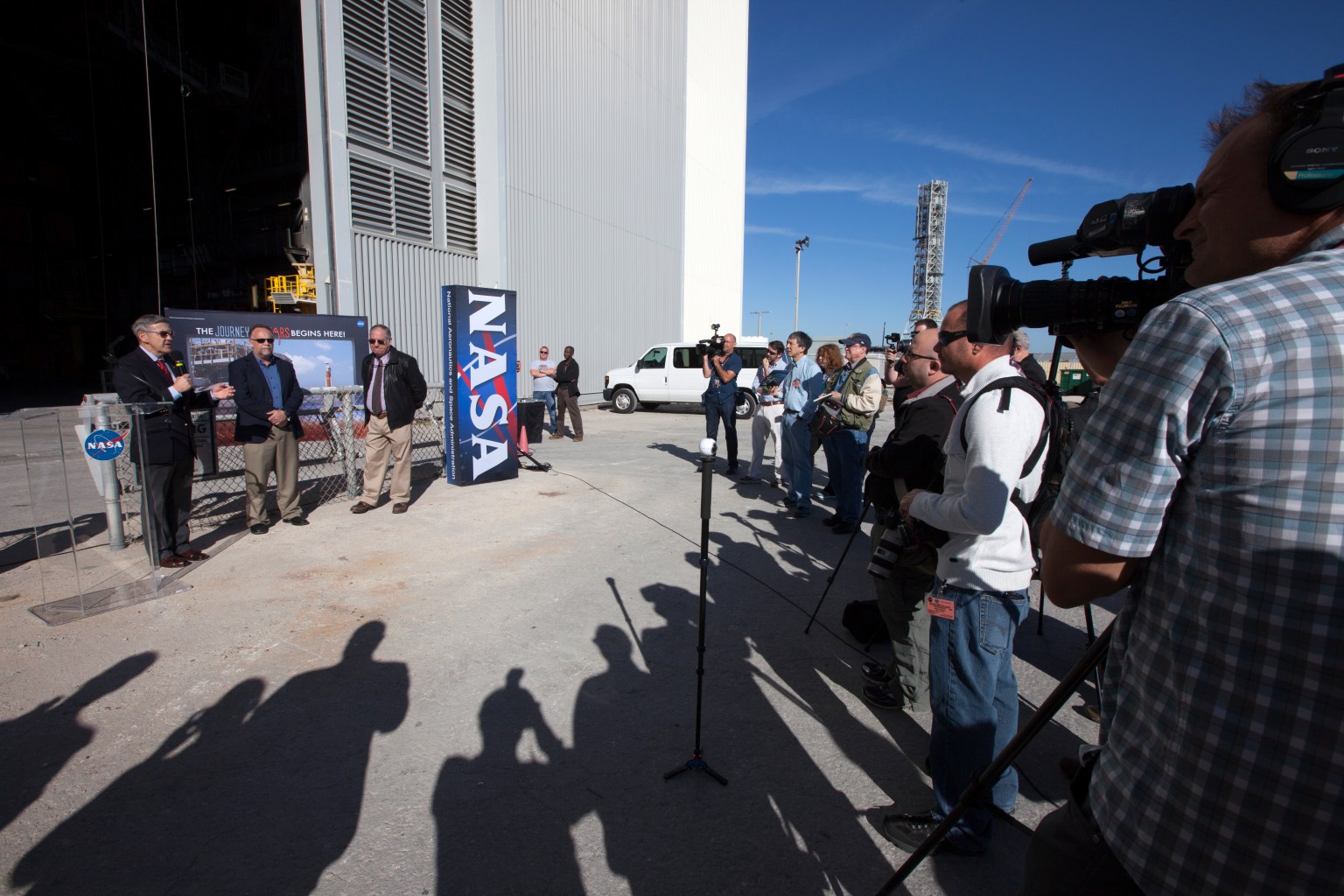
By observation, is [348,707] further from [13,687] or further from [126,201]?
[126,201]

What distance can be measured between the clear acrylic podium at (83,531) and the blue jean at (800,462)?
5728 millimetres

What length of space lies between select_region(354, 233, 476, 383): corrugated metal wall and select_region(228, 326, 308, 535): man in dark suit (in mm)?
5535

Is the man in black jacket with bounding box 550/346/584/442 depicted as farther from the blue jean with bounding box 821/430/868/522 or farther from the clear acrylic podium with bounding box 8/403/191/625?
the clear acrylic podium with bounding box 8/403/191/625

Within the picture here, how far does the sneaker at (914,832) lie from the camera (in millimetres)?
2383

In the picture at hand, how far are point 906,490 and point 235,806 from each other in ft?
9.94

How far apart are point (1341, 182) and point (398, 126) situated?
14.8 m

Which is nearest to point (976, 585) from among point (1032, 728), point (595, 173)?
point (1032, 728)

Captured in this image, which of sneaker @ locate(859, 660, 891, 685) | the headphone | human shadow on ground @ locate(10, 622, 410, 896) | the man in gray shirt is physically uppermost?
the headphone

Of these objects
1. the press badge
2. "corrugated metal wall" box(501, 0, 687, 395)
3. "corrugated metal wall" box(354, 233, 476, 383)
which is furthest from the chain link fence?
"corrugated metal wall" box(501, 0, 687, 395)

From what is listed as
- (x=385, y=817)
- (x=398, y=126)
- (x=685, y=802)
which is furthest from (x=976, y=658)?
(x=398, y=126)

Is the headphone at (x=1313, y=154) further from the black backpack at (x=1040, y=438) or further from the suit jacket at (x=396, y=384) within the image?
the suit jacket at (x=396, y=384)

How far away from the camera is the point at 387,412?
6941mm

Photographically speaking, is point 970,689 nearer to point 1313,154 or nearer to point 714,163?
point 1313,154

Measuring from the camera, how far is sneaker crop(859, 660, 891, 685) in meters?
3.43
